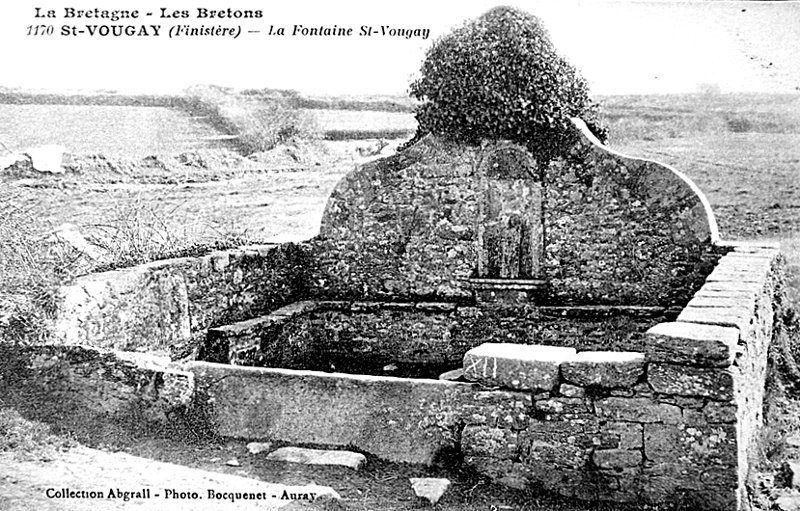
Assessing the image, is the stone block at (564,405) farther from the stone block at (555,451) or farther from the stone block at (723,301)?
the stone block at (723,301)

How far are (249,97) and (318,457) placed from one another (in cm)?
871

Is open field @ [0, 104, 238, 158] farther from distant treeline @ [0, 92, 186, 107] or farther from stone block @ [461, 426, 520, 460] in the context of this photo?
stone block @ [461, 426, 520, 460]

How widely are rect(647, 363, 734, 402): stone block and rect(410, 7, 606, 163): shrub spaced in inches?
183

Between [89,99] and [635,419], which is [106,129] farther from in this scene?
[635,419]

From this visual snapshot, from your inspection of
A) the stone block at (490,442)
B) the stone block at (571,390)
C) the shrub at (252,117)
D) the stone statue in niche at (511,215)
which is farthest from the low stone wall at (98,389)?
the shrub at (252,117)

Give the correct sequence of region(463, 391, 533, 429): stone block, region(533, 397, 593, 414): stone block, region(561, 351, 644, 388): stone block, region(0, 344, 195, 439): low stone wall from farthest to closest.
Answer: region(0, 344, 195, 439): low stone wall, region(463, 391, 533, 429): stone block, region(533, 397, 593, 414): stone block, region(561, 351, 644, 388): stone block

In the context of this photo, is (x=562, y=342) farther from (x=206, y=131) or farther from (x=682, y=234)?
(x=206, y=131)

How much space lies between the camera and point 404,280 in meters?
9.71

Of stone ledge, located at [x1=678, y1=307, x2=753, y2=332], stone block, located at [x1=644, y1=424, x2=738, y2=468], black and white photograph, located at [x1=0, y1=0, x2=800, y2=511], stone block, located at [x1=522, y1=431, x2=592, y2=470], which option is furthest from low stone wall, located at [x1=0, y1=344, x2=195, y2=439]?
stone ledge, located at [x1=678, y1=307, x2=753, y2=332]

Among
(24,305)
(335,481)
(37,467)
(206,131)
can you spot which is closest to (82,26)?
(24,305)

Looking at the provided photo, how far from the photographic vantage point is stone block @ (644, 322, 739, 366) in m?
4.75

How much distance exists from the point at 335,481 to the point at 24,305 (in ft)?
10.2

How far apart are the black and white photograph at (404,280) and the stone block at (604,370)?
15 mm

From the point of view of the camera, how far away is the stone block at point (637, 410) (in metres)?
4.92
